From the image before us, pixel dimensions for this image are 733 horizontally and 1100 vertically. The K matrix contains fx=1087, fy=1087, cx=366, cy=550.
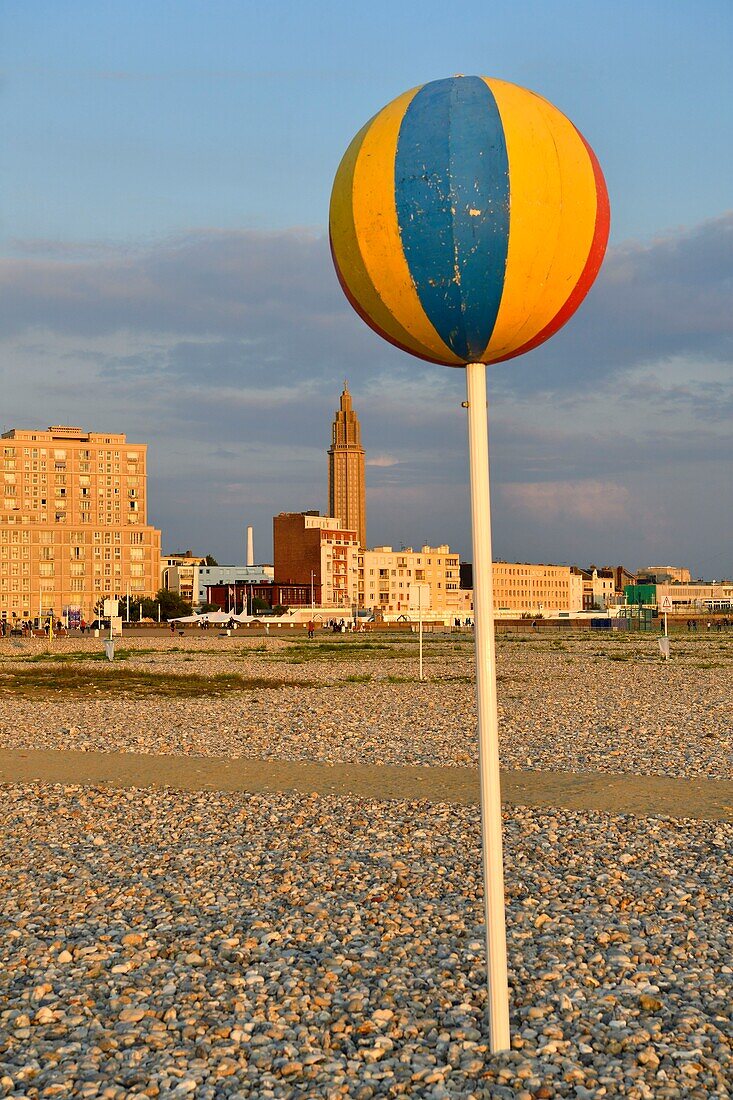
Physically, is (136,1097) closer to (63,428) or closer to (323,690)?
(323,690)

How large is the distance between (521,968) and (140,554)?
490 feet

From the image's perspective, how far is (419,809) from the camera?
12945 millimetres

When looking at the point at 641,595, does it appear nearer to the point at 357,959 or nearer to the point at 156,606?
the point at 156,606

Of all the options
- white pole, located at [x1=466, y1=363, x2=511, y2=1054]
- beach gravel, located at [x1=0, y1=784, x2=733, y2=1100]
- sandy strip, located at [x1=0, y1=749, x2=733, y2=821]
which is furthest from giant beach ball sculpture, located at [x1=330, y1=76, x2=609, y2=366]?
sandy strip, located at [x1=0, y1=749, x2=733, y2=821]

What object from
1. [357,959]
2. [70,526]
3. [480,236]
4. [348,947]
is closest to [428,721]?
[348,947]

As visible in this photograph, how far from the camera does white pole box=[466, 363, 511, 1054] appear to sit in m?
5.67

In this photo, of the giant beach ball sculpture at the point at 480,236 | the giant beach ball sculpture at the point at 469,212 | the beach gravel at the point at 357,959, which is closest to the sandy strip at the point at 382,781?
the beach gravel at the point at 357,959

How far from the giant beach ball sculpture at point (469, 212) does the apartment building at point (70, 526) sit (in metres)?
146

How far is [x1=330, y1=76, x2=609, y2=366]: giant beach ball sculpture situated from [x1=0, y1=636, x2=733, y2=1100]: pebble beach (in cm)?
384

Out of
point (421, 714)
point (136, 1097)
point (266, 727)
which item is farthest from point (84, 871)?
point (421, 714)

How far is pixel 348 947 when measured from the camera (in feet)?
25.4

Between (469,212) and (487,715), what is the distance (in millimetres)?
2556

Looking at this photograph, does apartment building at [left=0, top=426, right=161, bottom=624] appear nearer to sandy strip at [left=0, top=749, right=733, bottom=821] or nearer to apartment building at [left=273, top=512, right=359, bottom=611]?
apartment building at [left=273, top=512, right=359, bottom=611]

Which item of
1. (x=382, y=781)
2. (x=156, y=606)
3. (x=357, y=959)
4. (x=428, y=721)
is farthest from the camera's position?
(x=156, y=606)
